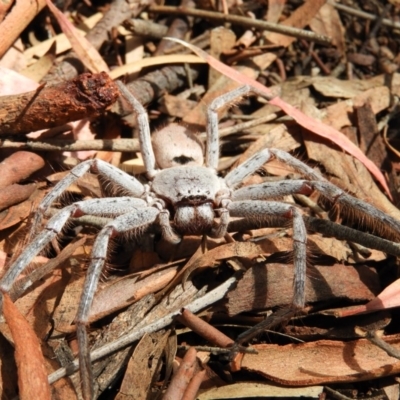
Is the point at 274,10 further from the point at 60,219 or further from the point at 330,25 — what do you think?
the point at 60,219

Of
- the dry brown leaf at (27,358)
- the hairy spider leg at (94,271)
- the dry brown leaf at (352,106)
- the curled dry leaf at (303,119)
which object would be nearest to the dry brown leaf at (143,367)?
the hairy spider leg at (94,271)

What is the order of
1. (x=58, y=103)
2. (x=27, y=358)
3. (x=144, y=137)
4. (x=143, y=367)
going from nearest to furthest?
1. (x=27, y=358)
2. (x=143, y=367)
3. (x=58, y=103)
4. (x=144, y=137)

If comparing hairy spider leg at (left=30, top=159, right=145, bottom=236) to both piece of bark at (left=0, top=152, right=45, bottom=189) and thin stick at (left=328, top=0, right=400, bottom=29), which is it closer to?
piece of bark at (left=0, top=152, right=45, bottom=189)

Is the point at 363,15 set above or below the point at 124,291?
above

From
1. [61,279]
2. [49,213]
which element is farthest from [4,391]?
[49,213]

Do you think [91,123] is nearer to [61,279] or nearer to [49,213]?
[49,213]

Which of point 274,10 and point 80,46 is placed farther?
point 274,10

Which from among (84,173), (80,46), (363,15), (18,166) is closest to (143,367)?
(84,173)

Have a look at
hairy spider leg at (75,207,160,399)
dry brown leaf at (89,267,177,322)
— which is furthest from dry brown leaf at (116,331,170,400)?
dry brown leaf at (89,267,177,322)
